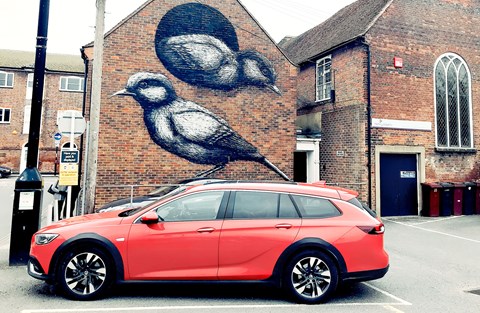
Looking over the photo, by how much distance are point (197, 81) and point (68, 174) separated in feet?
18.6

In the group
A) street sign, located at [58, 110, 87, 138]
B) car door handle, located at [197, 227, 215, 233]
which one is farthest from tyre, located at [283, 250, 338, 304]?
street sign, located at [58, 110, 87, 138]

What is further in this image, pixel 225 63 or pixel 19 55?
pixel 19 55

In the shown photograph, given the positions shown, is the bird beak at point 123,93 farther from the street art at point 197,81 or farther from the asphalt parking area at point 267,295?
the asphalt parking area at point 267,295

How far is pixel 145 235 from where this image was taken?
4.37m

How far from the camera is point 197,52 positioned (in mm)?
11641

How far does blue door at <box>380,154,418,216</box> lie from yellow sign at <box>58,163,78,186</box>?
10041 mm

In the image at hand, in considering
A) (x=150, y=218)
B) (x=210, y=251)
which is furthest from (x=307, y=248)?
(x=150, y=218)

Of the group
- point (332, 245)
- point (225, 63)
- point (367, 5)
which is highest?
point (367, 5)

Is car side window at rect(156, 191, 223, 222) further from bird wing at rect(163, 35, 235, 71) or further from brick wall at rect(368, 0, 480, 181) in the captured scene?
brick wall at rect(368, 0, 480, 181)

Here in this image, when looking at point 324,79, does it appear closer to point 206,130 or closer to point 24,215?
point 206,130

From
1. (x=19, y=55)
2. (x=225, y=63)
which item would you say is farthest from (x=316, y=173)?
(x=19, y=55)

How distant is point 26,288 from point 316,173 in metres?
11.0

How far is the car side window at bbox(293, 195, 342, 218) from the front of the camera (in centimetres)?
464

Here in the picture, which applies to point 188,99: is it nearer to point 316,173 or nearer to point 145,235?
point 316,173
